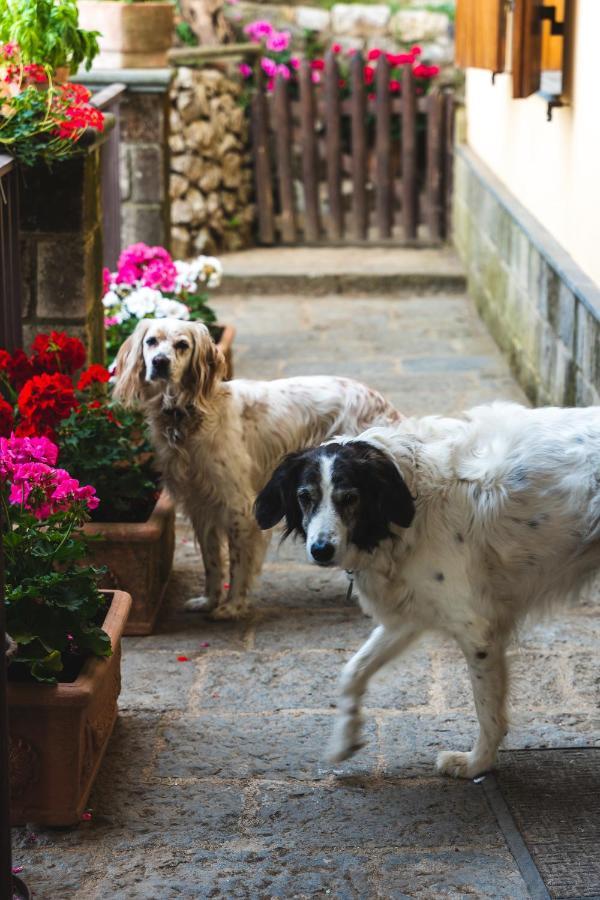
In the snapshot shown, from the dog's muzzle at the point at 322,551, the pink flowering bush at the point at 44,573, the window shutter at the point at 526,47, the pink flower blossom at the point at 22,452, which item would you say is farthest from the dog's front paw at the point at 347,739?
the window shutter at the point at 526,47

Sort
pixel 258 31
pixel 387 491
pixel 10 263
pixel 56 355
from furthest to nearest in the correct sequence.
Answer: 1. pixel 258 31
2. pixel 10 263
3. pixel 56 355
4. pixel 387 491

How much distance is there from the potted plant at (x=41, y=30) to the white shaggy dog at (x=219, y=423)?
4.77ft

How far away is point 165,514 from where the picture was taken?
15.6 feet

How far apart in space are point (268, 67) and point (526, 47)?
6.04 meters

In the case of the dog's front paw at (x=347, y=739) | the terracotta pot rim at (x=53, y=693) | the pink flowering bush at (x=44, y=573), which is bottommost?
the dog's front paw at (x=347, y=739)

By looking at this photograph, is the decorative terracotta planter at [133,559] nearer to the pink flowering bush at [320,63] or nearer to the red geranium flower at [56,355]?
the red geranium flower at [56,355]

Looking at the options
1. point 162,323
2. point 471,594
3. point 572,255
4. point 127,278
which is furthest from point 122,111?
point 471,594

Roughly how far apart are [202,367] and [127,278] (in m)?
1.68

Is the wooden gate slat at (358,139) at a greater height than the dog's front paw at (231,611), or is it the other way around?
the wooden gate slat at (358,139)

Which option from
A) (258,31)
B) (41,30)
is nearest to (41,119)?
(41,30)

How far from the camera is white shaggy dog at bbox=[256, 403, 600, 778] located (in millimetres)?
3342

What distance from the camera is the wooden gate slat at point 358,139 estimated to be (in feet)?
38.5

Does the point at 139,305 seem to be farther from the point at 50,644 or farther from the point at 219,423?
the point at 50,644

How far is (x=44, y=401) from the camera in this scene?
366 cm
